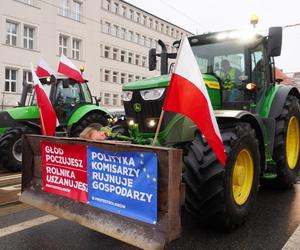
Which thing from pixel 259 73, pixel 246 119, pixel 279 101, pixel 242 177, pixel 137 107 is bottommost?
pixel 242 177

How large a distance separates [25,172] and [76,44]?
3369cm

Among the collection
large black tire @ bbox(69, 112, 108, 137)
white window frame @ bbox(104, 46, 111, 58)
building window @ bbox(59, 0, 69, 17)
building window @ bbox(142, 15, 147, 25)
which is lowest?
large black tire @ bbox(69, 112, 108, 137)

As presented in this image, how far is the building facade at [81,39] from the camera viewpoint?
30312mm

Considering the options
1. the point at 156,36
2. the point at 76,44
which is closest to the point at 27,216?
the point at 76,44

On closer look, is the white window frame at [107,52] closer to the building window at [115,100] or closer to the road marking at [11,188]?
the building window at [115,100]

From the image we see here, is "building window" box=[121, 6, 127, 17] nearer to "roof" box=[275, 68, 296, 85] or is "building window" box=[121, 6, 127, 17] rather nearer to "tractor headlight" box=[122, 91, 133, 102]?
"roof" box=[275, 68, 296, 85]

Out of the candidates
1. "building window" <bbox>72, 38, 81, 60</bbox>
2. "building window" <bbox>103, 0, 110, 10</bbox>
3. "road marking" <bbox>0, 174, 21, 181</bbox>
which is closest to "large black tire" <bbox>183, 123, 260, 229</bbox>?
"road marking" <bbox>0, 174, 21, 181</bbox>

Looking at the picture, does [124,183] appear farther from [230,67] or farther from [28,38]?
[28,38]

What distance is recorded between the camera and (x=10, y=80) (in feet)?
99.8

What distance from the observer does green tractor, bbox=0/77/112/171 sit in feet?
30.3

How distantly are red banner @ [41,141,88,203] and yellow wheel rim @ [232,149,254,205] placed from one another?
69.5 inches

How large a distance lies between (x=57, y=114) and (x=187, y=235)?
6299 millimetres

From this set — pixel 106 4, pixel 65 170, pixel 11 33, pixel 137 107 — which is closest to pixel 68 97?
pixel 137 107

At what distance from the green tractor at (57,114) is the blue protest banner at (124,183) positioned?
18.3 ft
